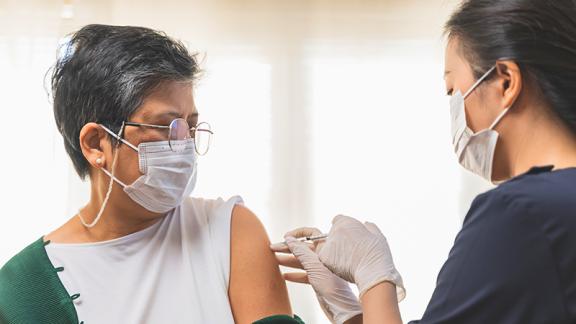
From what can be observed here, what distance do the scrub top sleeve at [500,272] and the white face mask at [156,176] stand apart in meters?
0.76

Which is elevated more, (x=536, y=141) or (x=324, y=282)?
(x=536, y=141)

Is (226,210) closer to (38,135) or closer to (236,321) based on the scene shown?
(236,321)

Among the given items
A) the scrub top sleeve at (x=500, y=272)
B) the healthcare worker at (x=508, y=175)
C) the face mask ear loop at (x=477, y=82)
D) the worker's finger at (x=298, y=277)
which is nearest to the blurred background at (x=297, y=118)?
the worker's finger at (x=298, y=277)

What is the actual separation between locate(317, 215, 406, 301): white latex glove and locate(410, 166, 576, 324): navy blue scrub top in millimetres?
355

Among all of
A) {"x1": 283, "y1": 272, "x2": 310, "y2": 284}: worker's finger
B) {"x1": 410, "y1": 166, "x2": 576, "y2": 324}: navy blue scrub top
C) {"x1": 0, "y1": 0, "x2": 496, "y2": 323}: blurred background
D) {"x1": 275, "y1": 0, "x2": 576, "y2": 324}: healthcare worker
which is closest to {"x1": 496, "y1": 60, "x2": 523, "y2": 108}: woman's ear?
{"x1": 275, "y1": 0, "x2": 576, "y2": 324}: healthcare worker

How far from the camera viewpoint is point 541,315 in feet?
3.67

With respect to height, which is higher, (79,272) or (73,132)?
(73,132)

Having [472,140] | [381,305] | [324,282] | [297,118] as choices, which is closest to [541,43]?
[472,140]

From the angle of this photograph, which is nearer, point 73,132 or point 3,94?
point 73,132

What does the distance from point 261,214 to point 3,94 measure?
1.22 metres

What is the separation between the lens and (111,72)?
1.67 meters

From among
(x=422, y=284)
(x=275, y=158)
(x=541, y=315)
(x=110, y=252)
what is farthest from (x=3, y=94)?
(x=541, y=315)

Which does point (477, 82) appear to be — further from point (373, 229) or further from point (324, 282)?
point (324, 282)

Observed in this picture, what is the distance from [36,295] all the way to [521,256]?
1.12 meters
